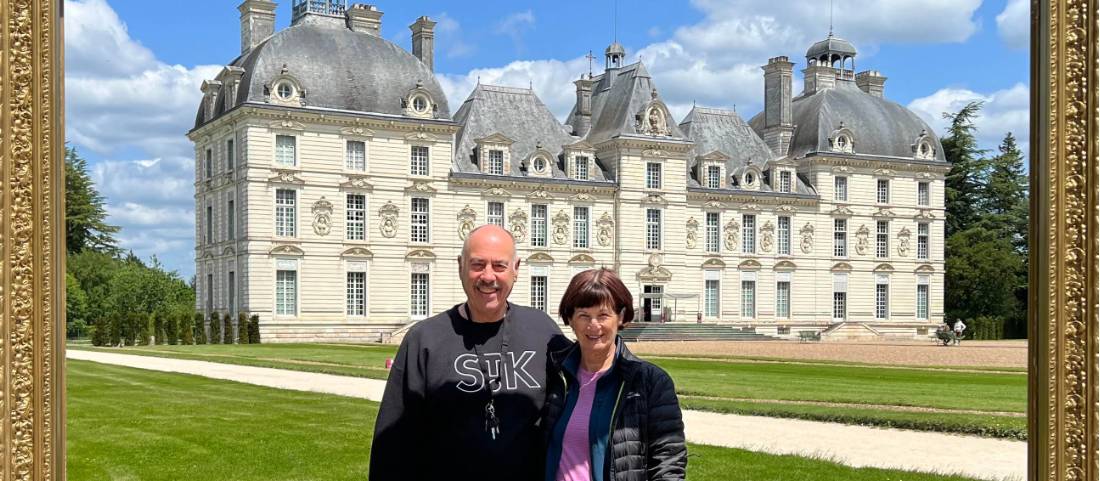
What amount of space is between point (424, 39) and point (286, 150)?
6.99 m

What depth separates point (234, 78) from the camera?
36.1m

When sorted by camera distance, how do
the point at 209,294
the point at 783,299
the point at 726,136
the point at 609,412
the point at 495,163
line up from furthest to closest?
the point at 726,136
the point at 783,299
the point at 495,163
the point at 209,294
the point at 609,412

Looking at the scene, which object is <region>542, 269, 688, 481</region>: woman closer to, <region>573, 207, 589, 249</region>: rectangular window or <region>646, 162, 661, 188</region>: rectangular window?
<region>573, 207, 589, 249</region>: rectangular window

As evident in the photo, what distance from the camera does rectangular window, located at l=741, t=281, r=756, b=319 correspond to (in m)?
44.8

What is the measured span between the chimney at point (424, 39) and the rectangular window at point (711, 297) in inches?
532

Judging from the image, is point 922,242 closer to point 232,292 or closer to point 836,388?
point 232,292

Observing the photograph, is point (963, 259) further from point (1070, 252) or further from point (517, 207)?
point (1070, 252)

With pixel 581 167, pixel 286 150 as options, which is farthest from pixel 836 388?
pixel 581 167

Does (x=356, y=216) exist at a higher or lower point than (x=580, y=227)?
higher

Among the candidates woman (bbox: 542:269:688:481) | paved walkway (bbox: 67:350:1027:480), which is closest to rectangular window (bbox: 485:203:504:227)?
paved walkway (bbox: 67:350:1027:480)

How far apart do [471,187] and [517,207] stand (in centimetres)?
193

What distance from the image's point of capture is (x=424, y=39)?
3997cm

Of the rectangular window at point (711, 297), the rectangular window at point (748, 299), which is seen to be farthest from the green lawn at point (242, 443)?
the rectangular window at point (748, 299)

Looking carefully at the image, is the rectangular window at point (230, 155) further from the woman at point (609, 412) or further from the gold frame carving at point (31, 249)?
the woman at point (609, 412)
